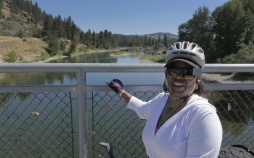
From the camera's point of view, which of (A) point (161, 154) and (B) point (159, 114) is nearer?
(A) point (161, 154)

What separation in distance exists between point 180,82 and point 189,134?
35 centimetres

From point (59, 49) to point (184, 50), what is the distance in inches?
4204

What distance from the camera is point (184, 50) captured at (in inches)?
68.5

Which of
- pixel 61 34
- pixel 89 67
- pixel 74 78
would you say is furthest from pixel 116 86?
pixel 61 34

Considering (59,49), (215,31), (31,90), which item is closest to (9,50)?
(59,49)

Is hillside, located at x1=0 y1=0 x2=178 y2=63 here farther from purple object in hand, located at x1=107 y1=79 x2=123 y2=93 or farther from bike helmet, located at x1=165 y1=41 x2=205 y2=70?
bike helmet, located at x1=165 y1=41 x2=205 y2=70

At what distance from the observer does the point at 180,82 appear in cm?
181

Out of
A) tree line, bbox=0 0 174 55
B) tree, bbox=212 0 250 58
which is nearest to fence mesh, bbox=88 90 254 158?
tree, bbox=212 0 250 58

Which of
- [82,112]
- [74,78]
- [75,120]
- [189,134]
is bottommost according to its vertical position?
[74,78]

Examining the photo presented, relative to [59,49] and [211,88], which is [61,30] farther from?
[211,88]

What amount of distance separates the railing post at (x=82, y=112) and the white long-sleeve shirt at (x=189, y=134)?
0.94m

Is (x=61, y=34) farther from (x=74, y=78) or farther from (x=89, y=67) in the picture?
(x=89, y=67)

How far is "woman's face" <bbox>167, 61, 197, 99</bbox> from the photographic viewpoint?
1.79m

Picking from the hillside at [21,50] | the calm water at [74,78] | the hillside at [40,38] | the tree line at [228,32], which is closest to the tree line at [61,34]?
the hillside at [40,38]
